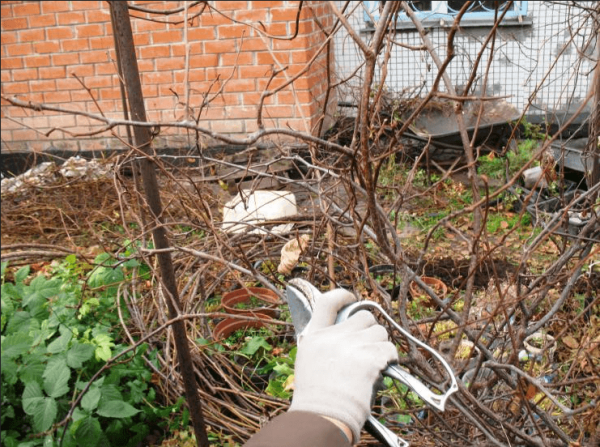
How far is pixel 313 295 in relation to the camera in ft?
5.61

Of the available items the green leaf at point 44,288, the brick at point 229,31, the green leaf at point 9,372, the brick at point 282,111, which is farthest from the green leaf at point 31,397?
the brick at point 229,31

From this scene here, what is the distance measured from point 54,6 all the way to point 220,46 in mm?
1944

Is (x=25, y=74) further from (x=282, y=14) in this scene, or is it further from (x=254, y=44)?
(x=282, y=14)

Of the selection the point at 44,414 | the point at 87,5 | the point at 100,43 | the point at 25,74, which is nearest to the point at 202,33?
the point at 100,43

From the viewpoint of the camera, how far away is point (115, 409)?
266cm

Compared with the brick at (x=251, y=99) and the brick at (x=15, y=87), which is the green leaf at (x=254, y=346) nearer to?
the brick at (x=251, y=99)

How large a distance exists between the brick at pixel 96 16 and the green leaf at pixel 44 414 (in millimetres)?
5136

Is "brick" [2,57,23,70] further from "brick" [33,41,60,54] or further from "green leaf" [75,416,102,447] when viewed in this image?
"green leaf" [75,416,102,447]

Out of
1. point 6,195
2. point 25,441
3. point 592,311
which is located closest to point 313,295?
point 25,441

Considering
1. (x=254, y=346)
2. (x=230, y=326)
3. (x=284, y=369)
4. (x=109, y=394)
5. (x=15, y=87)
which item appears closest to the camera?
(x=109, y=394)

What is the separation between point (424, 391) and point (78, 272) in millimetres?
3182

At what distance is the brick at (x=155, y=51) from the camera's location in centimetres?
662

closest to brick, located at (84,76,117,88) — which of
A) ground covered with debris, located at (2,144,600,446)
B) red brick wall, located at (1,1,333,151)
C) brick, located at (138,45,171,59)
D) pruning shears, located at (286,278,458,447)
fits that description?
red brick wall, located at (1,1,333,151)

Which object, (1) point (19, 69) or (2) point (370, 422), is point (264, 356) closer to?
(2) point (370, 422)
